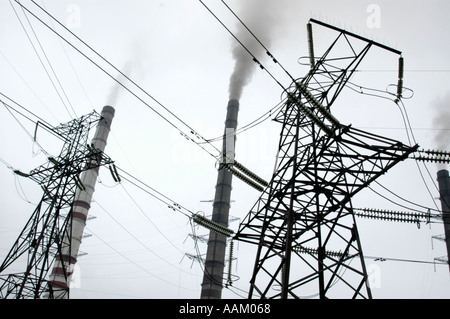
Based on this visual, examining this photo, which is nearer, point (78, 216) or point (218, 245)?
point (218, 245)

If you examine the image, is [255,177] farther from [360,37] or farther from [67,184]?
[67,184]

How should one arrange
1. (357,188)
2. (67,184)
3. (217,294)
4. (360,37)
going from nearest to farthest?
1. (357,188)
2. (360,37)
3. (67,184)
4. (217,294)

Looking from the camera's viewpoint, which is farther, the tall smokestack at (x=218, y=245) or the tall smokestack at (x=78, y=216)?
the tall smokestack at (x=78, y=216)

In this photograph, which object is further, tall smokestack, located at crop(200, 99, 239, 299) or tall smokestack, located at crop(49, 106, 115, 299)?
tall smokestack, located at crop(49, 106, 115, 299)

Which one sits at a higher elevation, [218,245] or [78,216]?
[78,216]
